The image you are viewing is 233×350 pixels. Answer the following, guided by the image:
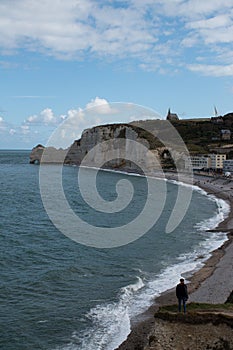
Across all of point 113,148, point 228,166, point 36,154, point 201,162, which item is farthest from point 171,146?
point 36,154

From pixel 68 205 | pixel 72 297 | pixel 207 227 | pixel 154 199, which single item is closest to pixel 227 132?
pixel 154 199

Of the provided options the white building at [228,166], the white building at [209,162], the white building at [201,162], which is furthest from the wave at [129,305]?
the white building at [201,162]

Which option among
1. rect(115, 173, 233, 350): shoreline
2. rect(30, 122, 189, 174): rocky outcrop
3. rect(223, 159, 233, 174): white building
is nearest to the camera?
rect(115, 173, 233, 350): shoreline

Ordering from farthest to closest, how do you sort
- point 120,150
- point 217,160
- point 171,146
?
point 120,150, point 171,146, point 217,160

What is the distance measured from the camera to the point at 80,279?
21.7m

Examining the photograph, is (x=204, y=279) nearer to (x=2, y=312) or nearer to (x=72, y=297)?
(x=72, y=297)

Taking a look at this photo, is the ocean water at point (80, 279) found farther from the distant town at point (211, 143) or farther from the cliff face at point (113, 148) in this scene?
the cliff face at point (113, 148)

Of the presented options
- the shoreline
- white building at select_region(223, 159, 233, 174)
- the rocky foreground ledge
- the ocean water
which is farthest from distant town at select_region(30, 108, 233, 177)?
the rocky foreground ledge

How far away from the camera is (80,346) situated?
14.7 meters

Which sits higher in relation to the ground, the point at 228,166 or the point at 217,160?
the point at 217,160

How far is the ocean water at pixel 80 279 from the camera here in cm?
1571

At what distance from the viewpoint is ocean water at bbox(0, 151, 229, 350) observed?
15.7 meters

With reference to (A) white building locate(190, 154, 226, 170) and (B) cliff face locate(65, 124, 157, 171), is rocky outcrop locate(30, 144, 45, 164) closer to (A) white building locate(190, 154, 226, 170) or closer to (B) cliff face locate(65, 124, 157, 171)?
(B) cliff face locate(65, 124, 157, 171)

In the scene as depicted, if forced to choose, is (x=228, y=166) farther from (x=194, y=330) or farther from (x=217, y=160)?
(x=194, y=330)
